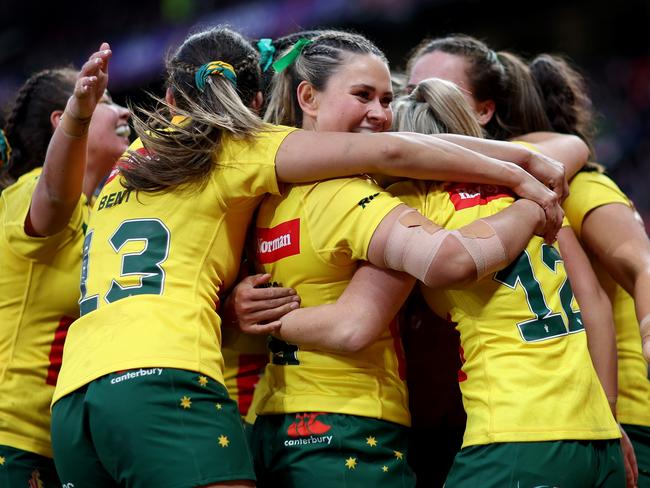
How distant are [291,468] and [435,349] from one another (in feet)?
2.85

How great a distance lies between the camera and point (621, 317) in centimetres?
350

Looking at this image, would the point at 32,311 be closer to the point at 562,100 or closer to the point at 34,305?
the point at 34,305

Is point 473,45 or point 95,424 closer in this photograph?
point 95,424

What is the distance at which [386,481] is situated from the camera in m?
2.58

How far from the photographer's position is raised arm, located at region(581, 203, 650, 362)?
Result: 301 centimetres

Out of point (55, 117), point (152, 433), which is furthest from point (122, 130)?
point (152, 433)

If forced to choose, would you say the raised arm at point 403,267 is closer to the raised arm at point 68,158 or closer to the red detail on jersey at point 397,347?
the red detail on jersey at point 397,347

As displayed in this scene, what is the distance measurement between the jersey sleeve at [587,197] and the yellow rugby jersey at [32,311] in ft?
6.20

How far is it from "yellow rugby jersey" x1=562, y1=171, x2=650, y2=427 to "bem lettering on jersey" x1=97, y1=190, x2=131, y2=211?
1678mm

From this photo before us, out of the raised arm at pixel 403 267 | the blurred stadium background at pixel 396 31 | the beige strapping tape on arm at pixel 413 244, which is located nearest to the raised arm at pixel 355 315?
the raised arm at pixel 403 267

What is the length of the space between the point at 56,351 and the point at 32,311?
18cm

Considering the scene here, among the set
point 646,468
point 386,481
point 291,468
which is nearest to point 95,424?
point 291,468

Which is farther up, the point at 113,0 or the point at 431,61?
the point at 431,61

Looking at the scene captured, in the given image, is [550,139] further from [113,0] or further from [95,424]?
[113,0]
